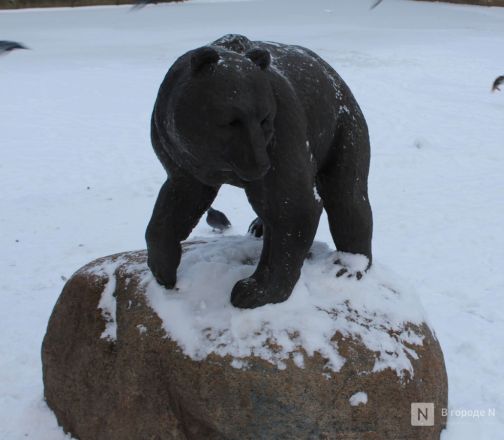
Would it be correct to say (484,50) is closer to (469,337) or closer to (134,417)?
(469,337)

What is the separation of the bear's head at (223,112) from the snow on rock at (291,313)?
0.68 meters

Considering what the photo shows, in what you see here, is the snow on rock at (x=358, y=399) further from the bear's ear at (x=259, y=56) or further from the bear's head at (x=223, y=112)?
the bear's ear at (x=259, y=56)

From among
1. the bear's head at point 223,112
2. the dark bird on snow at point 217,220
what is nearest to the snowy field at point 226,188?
the dark bird on snow at point 217,220

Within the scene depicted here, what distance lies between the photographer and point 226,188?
19.6ft

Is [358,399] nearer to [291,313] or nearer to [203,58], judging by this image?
[291,313]

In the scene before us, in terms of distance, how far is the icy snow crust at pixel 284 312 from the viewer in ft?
7.25

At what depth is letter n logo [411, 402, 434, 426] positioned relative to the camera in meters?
2.31

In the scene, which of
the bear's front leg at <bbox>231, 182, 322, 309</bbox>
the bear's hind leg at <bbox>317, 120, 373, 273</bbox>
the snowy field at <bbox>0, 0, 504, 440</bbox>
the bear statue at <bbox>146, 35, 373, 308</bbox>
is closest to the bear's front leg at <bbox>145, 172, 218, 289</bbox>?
the bear statue at <bbox>146, 35, 373, 308</bbox>

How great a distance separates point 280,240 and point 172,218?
406 millimetres

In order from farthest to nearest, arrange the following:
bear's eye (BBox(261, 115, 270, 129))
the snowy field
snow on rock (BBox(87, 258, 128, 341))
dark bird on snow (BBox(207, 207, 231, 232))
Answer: dark bird on snow (BBox(207, 207, 231, 232))
the snowy field
snow on rock (BBox(87, 258, 128, 341))
bear's eye (BBox(261, 115, 270, 129))

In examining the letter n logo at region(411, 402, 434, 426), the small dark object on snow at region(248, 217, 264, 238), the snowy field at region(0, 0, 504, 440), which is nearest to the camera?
the letter n logo at region(411, 402, 434, 426)

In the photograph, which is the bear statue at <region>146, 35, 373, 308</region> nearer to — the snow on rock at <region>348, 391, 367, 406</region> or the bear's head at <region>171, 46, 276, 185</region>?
the bear's head at <region>171, 46, 276, 185</region>

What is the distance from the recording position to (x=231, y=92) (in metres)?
1.71

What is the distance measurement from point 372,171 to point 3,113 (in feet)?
15.0
